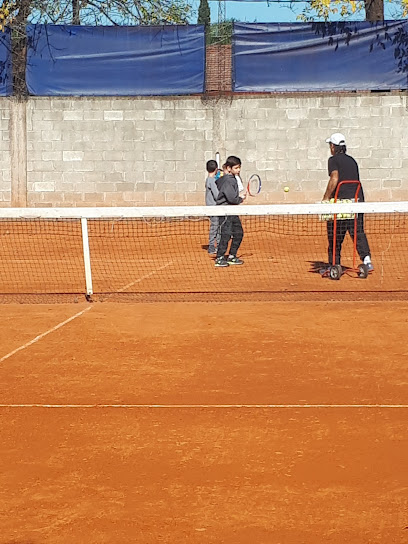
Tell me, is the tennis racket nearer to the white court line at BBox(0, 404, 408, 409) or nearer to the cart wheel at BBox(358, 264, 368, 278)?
the cart wheel at BBox(358, 264, 368, 278)

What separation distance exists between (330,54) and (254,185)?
10.7 feet

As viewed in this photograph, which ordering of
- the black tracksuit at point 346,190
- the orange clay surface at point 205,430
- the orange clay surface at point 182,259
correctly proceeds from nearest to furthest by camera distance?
1. the orange clay surface at point 205,430
2. the orange clay surface at point 182,259
3. the black tracksuit at point 346,190

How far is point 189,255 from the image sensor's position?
1505 cm

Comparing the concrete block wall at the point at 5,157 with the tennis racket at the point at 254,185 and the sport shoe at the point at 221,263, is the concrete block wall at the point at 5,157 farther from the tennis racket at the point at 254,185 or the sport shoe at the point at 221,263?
the sport shoe at the point at 221,263

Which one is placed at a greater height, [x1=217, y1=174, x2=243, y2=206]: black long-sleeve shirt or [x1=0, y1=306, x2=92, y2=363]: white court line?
[x1=217, y1=174, x2=243, y2=206]: black long-sleeve shirt

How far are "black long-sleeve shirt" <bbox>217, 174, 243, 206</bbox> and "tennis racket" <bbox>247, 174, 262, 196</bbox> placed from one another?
682cm

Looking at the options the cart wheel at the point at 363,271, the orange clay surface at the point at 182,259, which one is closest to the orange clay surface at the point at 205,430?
the orange clay surface at the point at 182,259

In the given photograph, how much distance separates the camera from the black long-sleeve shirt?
1332cm

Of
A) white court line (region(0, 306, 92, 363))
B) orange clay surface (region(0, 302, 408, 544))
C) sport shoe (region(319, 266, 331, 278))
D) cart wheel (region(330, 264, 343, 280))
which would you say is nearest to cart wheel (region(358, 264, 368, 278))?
cart wheel (region(330, 264, 343, 280))

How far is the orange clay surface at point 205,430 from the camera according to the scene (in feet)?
13.9

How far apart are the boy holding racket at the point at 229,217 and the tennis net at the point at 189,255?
20 cm

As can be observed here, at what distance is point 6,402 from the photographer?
640 cm

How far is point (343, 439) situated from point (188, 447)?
0.91m

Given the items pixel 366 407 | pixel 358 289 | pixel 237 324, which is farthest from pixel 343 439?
pixel 358 289
